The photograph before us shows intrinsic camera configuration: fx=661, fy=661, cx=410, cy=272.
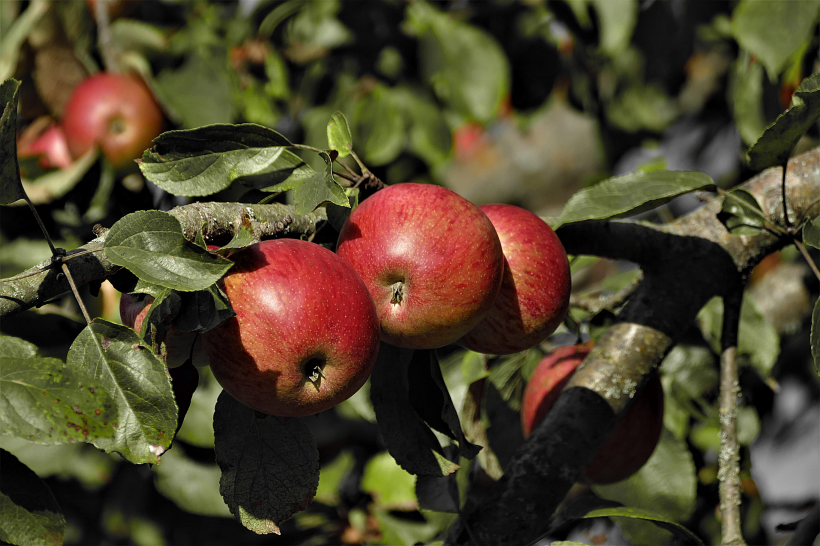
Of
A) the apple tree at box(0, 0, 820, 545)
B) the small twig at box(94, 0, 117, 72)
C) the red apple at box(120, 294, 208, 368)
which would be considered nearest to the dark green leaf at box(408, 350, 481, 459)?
the apple tree at box(0, 0, 820, 545)

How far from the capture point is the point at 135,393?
1.69ft

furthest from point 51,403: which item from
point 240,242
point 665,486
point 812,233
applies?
point 665,486

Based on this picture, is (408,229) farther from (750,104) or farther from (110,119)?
(750,104)

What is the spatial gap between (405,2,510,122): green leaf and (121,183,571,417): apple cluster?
3.44 feet

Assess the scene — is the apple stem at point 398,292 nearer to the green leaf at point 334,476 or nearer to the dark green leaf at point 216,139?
the dark green leaf at point 216,139

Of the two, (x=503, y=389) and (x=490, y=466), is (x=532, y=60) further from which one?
(x=490, y=466)

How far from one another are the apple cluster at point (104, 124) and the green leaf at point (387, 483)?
902 mm

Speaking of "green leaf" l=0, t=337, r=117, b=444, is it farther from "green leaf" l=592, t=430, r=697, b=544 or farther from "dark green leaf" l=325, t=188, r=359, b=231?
"green leaf" l=592, t=430, r=697, b=544

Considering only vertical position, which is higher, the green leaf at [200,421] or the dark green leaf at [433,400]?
the dark green leaf at [433,400]

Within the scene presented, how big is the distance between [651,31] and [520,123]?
1.50 ft

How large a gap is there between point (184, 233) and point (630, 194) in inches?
19.6

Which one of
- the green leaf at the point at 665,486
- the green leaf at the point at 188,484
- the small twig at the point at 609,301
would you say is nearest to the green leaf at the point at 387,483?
the green leaf at the point at 188,484

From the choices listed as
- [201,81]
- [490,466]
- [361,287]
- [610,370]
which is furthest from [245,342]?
[201,81]

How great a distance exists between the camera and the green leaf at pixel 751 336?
124 centimetres
